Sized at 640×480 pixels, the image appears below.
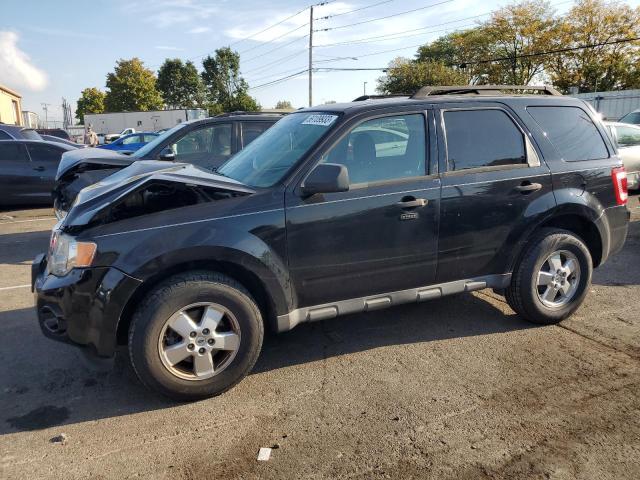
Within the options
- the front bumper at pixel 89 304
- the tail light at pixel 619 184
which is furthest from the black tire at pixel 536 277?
the front bumper at pixel 89 304

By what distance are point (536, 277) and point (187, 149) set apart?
16.1 ft

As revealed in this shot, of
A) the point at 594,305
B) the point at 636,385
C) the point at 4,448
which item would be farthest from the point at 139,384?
the point at 594,305

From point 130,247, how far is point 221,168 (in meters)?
1.45

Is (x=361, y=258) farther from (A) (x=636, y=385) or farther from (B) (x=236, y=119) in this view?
(B) (x=236, y=119)

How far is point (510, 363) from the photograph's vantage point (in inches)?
145

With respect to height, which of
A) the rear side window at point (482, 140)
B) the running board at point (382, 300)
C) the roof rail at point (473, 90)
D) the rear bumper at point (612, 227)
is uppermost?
the roof rail at point (473, 90)

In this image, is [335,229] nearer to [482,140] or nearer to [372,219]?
[372,219]

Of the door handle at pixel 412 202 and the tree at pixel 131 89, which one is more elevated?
the tree at pixel 131 89

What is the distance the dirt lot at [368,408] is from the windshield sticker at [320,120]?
5.72 ft

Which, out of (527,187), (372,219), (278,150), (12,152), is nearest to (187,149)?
(278,150)

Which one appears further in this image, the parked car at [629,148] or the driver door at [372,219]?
the parked car at [629,148]

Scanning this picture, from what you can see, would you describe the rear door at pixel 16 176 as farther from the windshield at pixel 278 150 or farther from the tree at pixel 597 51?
the tree at pixel 597 51

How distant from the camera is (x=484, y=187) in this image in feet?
12.8

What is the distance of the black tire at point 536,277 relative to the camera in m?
4.14
